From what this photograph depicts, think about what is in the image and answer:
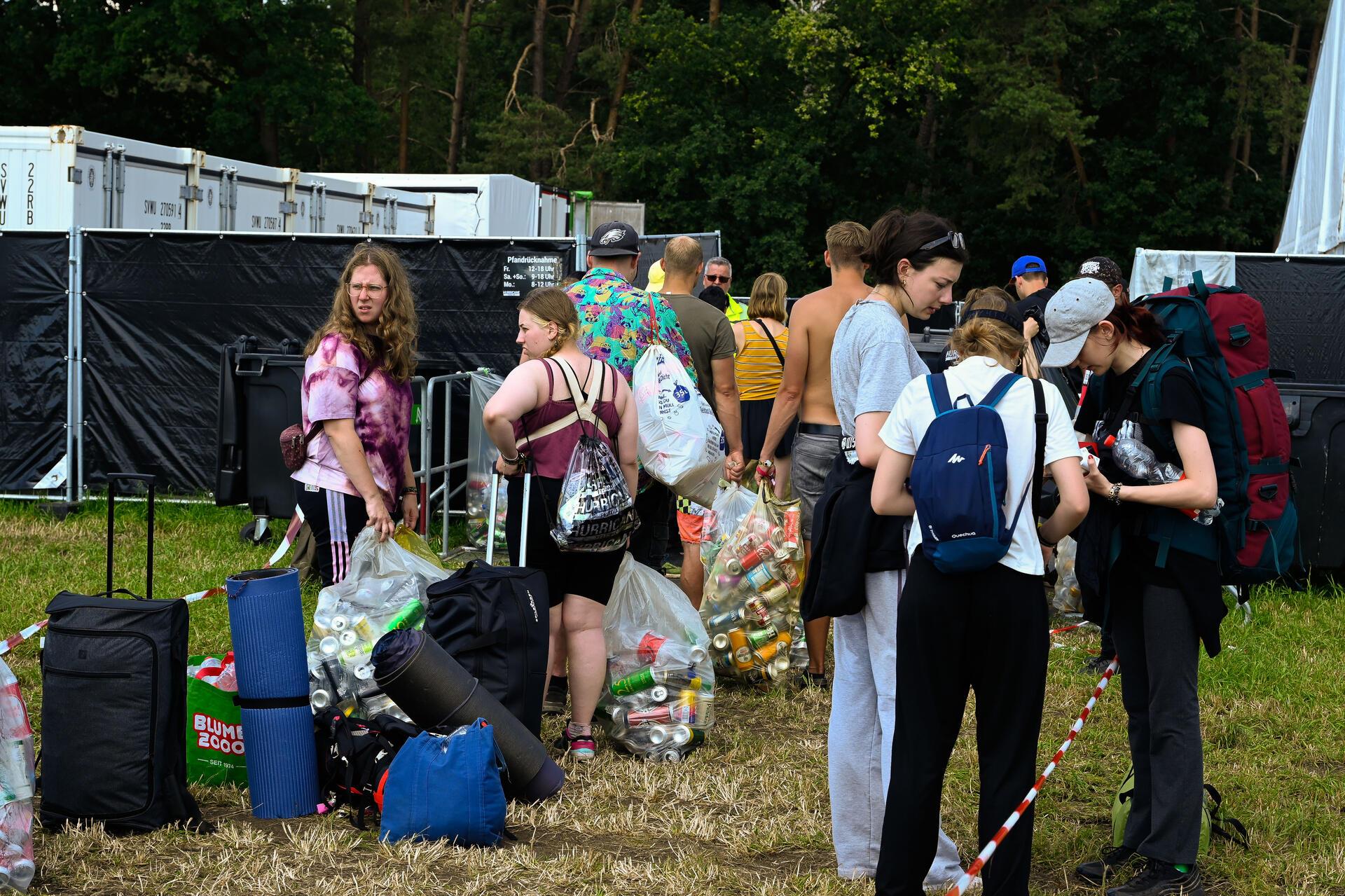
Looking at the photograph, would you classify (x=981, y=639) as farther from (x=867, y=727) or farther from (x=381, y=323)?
(x=381, y=323)

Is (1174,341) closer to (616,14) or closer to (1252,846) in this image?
(1252,846)

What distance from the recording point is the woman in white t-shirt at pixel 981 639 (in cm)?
312

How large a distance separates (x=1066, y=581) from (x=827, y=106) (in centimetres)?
2517

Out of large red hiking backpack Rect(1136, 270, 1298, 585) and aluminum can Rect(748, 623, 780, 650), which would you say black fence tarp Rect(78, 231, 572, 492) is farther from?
large red hiking backpack Rect(1136, 270, 1298, 585)

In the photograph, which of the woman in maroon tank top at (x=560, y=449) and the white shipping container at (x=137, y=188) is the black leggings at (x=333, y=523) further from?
the white shipping container at (x=137, y=188)

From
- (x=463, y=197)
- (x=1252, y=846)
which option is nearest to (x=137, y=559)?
(x=1252, y=846)

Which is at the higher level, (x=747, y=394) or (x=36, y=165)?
(x=36, y=165)

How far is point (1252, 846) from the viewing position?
420cm

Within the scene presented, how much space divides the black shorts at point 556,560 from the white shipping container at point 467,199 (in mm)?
12386

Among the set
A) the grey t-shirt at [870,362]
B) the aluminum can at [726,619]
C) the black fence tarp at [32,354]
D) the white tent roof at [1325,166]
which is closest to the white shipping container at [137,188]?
the black fence tarp at [32,354]

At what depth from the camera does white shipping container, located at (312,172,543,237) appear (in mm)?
17078

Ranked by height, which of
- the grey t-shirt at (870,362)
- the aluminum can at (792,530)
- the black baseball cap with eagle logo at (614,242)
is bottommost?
the aluminum can at (792,530)

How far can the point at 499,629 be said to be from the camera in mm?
4484

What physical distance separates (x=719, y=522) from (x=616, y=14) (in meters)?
29.1
